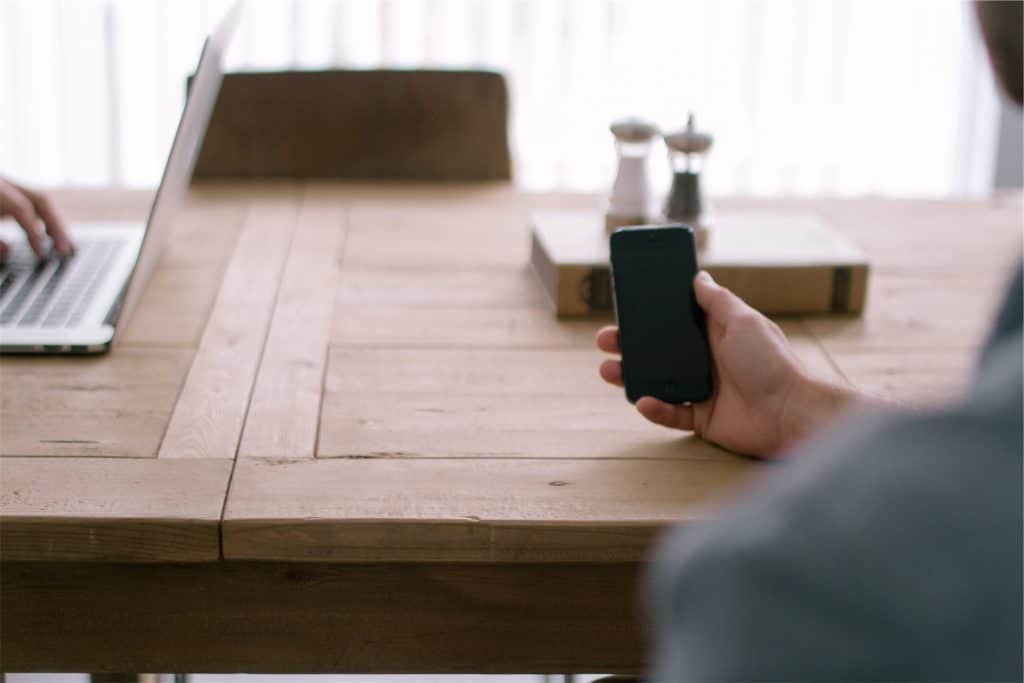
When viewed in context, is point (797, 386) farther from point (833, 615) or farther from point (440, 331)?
point (833, 615)

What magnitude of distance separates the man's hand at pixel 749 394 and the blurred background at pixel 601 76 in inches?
84.0

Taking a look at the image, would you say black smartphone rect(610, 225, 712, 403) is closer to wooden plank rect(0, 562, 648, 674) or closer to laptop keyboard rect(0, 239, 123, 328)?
wooden plank rect(0, 562, 648, 674)

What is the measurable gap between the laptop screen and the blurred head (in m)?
0.83

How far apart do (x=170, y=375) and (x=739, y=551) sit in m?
0.93

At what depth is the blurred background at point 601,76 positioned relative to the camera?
3.15m

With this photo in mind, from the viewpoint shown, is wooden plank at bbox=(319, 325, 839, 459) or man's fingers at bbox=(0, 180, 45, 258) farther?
man's fingers at bbox=(0, 180, 45, 258)

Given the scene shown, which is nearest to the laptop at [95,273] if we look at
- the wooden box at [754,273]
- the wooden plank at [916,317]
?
the wooden box at [754,273]

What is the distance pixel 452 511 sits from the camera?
888 mm

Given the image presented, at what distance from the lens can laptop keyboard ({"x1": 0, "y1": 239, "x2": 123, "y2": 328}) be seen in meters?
1.22

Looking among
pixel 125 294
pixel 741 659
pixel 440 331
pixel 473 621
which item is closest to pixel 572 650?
pixel 473 621

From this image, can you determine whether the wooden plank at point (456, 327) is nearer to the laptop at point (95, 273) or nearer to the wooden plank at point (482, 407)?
the wooden plank at point (482, 407)

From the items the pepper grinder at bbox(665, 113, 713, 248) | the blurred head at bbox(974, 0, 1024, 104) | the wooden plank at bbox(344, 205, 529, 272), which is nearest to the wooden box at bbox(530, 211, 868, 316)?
the pepper grinder at bbox(665, 113, 713, 248)

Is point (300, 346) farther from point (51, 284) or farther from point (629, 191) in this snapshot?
point (629, 191)

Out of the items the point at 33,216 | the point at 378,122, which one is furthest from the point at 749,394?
the point at 378,122
